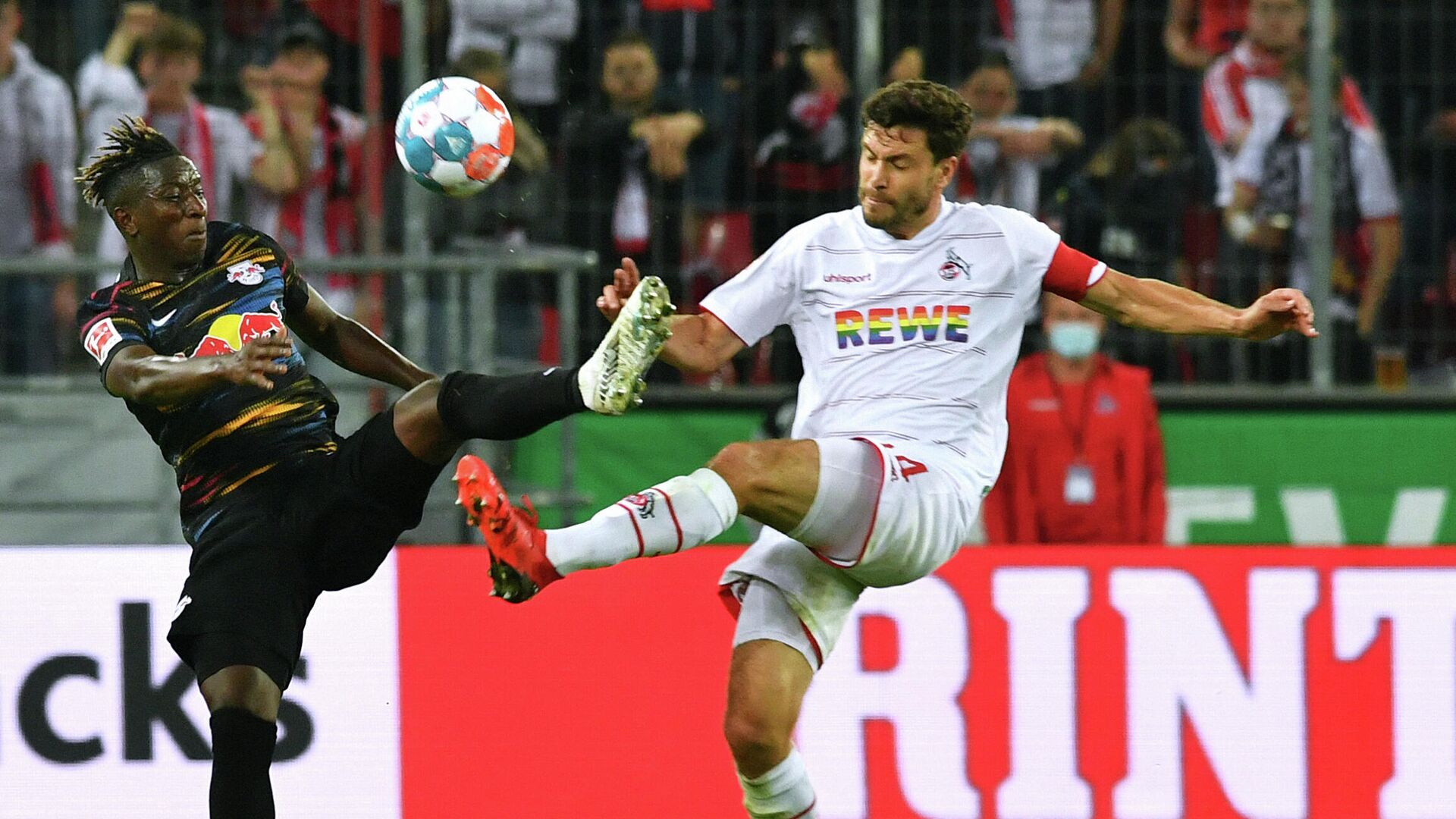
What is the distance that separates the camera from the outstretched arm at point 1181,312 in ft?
16.7

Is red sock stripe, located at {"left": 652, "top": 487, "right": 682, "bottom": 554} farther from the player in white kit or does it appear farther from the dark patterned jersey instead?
the dark patterned jersey

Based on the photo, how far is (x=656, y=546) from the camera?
4746mm

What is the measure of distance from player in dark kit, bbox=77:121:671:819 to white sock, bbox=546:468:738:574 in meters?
0.28

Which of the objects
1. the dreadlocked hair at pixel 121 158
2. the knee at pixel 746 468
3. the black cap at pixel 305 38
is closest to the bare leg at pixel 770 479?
the knee at pixel 746 468

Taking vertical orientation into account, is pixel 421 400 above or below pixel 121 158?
below

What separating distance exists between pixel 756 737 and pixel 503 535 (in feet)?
3.40

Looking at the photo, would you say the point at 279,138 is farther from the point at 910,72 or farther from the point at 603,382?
the point at 603,382

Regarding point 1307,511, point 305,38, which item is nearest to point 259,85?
point 305,38

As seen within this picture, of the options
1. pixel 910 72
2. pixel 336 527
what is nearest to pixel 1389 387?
pixel 910 72

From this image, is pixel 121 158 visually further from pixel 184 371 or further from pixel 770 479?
pixel 770 479

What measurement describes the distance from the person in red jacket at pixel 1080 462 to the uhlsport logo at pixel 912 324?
8.40 ft

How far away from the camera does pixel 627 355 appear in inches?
184

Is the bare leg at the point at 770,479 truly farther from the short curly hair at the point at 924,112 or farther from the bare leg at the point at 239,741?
the bare leg at the point at 239,741

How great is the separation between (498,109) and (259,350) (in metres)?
1.45
